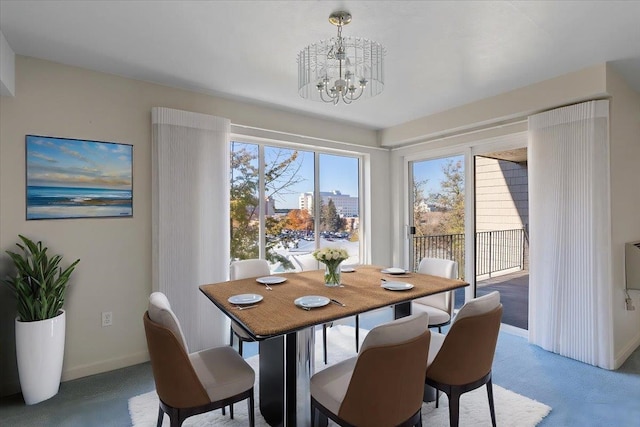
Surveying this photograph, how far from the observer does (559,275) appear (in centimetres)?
301

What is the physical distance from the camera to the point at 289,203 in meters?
4.01

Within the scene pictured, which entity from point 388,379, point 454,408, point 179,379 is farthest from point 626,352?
point 179,379

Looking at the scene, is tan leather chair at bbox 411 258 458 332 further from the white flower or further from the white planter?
the white planter

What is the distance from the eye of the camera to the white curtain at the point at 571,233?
2768 millimetres

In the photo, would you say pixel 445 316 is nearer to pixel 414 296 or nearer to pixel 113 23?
pixel 414 296

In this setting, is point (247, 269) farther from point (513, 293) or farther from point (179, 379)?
point (513, 293)

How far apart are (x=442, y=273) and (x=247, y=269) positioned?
1.82m

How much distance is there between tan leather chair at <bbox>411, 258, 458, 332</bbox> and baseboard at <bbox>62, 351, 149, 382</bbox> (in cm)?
254

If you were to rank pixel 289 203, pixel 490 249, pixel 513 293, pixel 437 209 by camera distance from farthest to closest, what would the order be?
pixel 437 209 → pixel 289 203 → pixel 490 249 → pixel 513 293

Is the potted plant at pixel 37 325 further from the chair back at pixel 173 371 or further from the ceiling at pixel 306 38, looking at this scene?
the ceiling at pixel 306 38

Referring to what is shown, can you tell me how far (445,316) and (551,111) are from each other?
7.12ft

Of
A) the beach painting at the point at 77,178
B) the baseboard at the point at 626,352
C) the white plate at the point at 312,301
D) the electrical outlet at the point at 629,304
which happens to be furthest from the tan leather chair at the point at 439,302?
the beach painting at the point at 77,178

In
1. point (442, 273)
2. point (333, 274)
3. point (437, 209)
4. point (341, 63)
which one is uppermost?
point (341, 63)

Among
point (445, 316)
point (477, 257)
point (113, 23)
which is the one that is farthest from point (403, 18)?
point (477, 257)
